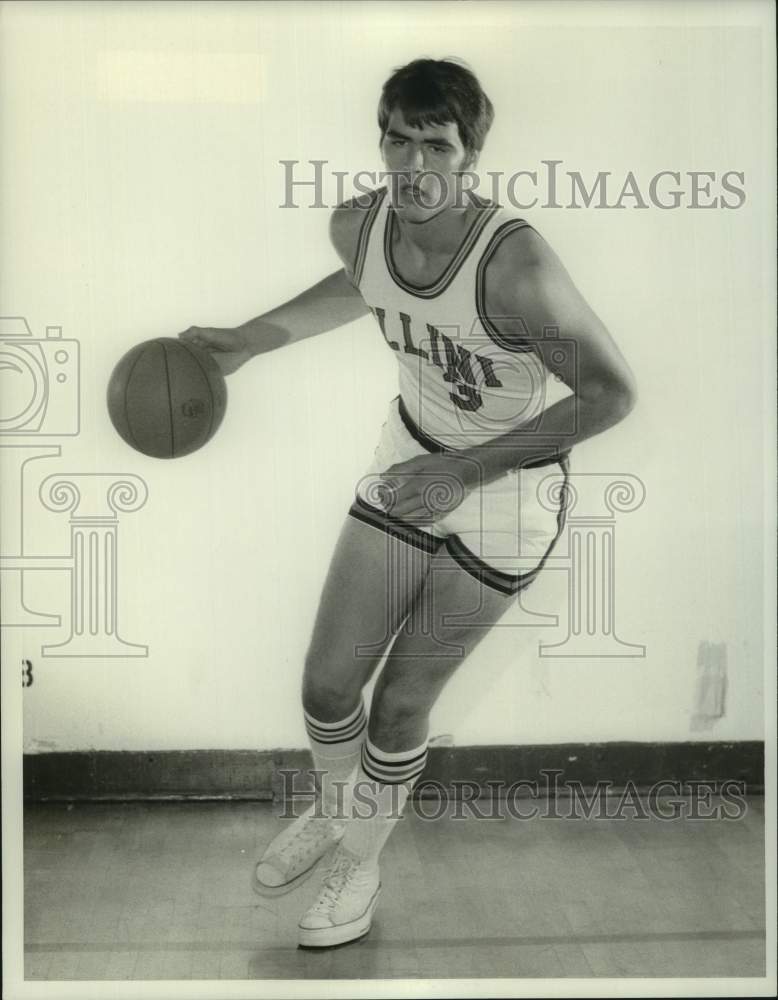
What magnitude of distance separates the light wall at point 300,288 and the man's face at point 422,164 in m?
0.05

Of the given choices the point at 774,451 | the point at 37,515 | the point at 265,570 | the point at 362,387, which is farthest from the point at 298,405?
the point at 774,451

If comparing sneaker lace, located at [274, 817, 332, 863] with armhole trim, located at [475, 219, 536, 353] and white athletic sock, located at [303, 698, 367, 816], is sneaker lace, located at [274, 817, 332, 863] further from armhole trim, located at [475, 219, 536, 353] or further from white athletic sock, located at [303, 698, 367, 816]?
armhole trim, located at [475, 219, 536, 353]

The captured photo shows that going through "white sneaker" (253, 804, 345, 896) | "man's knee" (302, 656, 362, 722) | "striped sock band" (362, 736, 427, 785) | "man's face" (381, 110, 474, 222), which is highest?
"man's face" (381, 110, 474, 222)

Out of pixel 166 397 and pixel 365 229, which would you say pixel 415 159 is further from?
pixel 166 397

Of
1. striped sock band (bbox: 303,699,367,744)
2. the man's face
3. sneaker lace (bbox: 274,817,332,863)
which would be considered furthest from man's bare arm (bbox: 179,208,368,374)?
sneaker lace (bbox: 274,817,332,863)

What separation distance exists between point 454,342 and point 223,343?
1.59ft

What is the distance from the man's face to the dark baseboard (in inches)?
45.8

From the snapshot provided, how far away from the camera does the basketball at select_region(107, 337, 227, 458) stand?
9.72 ft

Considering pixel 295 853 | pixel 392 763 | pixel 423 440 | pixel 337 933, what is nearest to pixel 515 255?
pixel 423 440

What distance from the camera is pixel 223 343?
3043mm

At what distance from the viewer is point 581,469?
3.08m

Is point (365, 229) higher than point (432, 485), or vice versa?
point (365, 229)

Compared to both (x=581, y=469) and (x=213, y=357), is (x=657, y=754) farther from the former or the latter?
(x=213, y=357)

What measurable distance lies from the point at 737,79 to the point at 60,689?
6.36 feet
